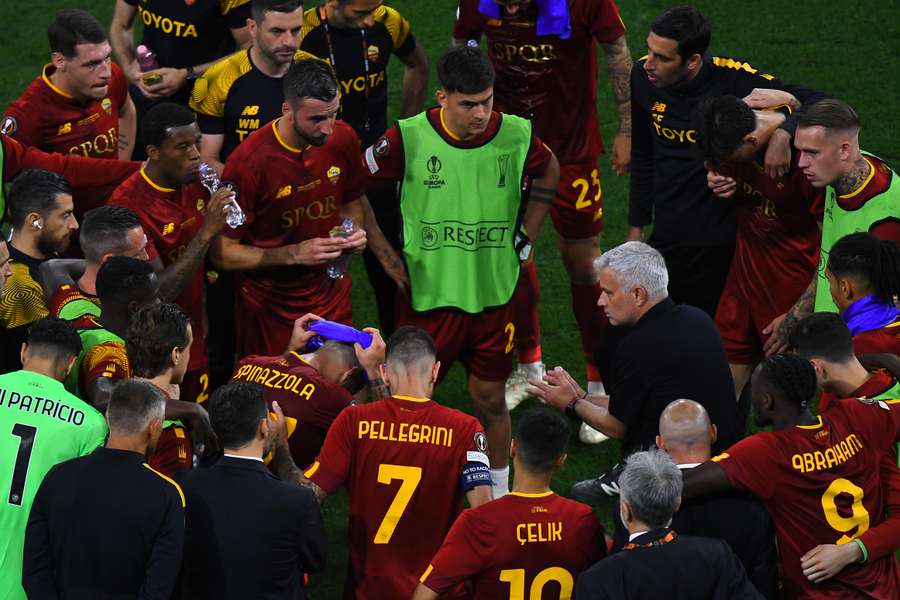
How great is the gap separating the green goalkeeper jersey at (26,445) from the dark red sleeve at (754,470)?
2307 millimetres

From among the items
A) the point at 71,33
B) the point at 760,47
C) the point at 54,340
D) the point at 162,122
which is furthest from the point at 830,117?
the point at 760,47

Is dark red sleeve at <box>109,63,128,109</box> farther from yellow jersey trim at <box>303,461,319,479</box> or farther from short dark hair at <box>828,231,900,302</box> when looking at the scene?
short dark hair at <box>828,231,900,302</box>

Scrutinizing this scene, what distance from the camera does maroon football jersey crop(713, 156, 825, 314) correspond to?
6754 mm

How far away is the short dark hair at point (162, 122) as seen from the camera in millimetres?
6609

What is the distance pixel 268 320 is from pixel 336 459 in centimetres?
212

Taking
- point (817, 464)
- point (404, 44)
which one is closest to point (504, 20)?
point (404, 44)

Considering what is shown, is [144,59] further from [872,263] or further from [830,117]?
[872,263]

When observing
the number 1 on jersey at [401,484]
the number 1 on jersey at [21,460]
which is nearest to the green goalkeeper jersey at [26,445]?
the number 1 on jersey at [21,460]

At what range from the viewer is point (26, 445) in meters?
4.93

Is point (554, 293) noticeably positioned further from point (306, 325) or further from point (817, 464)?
point (817, 464)

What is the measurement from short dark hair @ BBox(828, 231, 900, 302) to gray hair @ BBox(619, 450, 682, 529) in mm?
1665

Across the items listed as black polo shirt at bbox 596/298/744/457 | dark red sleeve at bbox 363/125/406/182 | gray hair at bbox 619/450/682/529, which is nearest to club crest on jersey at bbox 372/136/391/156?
dark red sleeve at bbox 363/125/406/182

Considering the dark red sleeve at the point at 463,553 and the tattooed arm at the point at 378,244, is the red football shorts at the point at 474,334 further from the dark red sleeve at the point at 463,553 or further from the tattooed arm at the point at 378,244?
the dark red sleeve at the point at 463,553

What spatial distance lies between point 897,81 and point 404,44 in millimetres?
5266
